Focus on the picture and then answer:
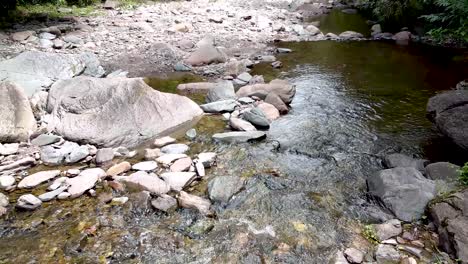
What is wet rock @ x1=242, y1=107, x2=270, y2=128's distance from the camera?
21.0 ft

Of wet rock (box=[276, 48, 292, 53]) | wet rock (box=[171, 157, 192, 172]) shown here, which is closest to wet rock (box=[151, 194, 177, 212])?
wet rock (box=[171, 157, 192, 172])

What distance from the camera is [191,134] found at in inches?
240

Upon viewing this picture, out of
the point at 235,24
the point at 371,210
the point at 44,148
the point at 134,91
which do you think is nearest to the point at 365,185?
the point at 371,210

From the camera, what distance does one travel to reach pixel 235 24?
44.1 feet

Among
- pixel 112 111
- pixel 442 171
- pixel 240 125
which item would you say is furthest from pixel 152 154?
pixel 442 171

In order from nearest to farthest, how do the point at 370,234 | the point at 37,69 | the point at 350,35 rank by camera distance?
the point at 370,234 < the point at 37,69 < the point at 350,35

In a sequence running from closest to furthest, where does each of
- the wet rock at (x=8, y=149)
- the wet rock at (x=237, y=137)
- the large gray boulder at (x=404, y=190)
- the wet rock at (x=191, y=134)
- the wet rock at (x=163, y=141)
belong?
1. the large gray boulder at (x=404, y=190)
2. the wet rock at (x=8, y=149)
3. the wet rock at (x=163, y=141)
4. the wet rock at (x=237, y=137)
5. the wet rock at (x=191, y=134)

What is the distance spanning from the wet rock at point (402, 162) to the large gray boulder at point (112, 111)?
330 centimetres

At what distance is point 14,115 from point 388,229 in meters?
5.52

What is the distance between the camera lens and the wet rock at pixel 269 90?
24.6 ft

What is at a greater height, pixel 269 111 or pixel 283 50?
pixel 283 50

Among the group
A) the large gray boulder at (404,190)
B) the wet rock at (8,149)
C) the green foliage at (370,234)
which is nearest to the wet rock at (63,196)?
the wet rock at (8,149)

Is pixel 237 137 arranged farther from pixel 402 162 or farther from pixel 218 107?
pixel 402 162

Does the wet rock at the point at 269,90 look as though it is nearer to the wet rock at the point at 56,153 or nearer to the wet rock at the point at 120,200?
the wet rock at the point at 56,153
